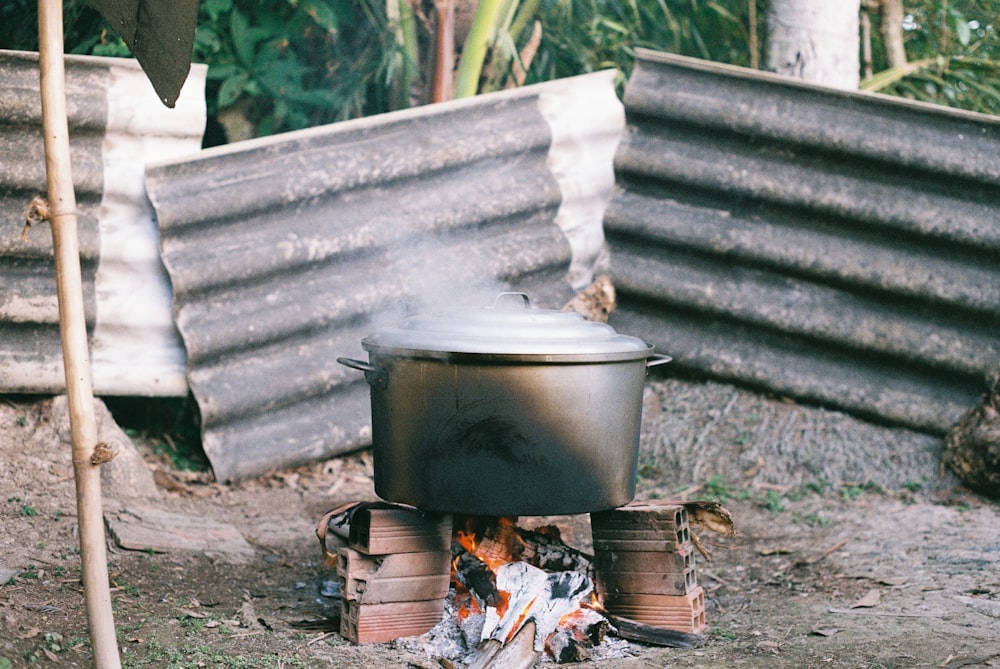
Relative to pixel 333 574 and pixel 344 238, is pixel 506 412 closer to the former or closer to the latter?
pixel 333 574

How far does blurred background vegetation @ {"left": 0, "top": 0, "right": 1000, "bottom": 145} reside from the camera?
514cm

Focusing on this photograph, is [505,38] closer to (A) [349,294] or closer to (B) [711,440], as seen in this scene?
(A) [349,294]

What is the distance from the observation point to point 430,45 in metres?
5.41

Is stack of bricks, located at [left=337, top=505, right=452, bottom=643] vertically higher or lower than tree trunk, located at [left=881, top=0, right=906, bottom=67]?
lower

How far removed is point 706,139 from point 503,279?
126 cm

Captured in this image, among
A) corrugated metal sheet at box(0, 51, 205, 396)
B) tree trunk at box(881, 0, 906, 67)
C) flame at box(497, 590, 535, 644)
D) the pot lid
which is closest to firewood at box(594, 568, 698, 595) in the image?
flame at box(497, 590, 535, 644)

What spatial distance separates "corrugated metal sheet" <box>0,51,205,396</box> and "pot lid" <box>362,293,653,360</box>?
63.6 inches

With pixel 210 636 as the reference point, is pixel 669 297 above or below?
above

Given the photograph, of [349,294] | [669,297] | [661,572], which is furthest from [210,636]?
[669,297]

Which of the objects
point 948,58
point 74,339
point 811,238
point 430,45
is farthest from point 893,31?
point 74,339

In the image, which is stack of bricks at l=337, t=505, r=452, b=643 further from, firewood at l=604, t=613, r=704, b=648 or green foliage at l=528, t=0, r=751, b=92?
green foliage at l=528, t=0, r=751, b=92

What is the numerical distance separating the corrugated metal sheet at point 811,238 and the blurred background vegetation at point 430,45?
3.35 ft

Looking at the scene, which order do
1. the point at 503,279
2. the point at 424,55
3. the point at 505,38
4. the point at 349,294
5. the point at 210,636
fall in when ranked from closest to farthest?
the point at 210,636 → the point at 349,294 → the point at 503,279 → the point at 505,38 → the point at 424,55

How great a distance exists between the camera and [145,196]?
13.9 ft
